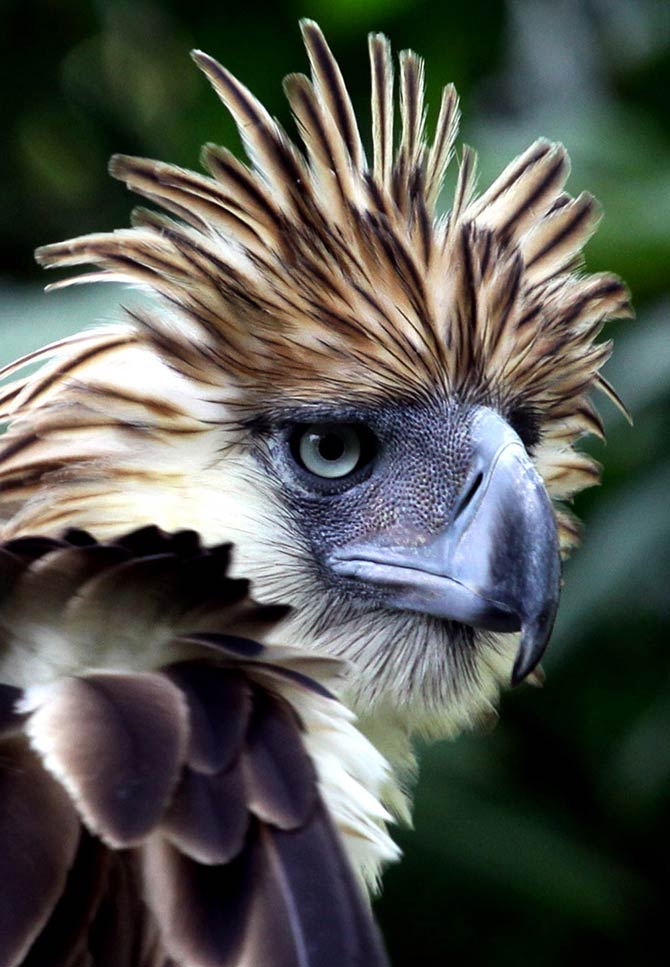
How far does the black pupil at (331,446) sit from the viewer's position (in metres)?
2.50

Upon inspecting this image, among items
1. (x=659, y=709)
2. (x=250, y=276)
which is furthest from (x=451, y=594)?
(x=659, y=709)

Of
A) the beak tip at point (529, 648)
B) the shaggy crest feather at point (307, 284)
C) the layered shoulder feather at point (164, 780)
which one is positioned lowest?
the layered shoulder feather at point (164, 780)

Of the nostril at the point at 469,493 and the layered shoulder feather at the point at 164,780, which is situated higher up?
the nostril at the point at 469,493

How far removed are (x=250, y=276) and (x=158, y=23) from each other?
338 centimetres

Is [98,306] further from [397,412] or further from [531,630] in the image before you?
[531,630]

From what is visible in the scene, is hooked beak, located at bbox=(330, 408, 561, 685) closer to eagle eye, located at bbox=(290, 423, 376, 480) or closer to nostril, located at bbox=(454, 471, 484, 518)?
nostril, located at bbox=(454, 471, 484, 518)

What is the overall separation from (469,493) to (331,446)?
0.26m

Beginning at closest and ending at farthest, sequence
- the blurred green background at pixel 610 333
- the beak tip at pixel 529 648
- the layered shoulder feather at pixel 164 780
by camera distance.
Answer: the layered shoulder feather at pixel 164 780
the beak tip at pixel 529 648
the blurred green background at pixel 610 333

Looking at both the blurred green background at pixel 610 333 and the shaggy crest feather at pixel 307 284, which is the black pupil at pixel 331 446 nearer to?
the shaggy crest feather at pixel 307 284

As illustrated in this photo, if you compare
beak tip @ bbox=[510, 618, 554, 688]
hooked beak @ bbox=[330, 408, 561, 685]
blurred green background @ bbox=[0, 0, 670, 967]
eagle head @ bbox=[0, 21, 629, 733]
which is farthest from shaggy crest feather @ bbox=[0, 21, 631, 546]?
blurred green background @ bbox=[0, 0, 670, 967]

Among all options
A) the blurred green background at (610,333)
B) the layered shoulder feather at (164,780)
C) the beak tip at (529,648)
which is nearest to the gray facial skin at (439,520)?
the beak tip at (529,648)

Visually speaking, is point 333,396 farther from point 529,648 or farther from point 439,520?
point 529,648

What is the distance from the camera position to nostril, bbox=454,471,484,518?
2398 mm

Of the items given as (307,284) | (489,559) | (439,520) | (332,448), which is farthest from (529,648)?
(307,284)
